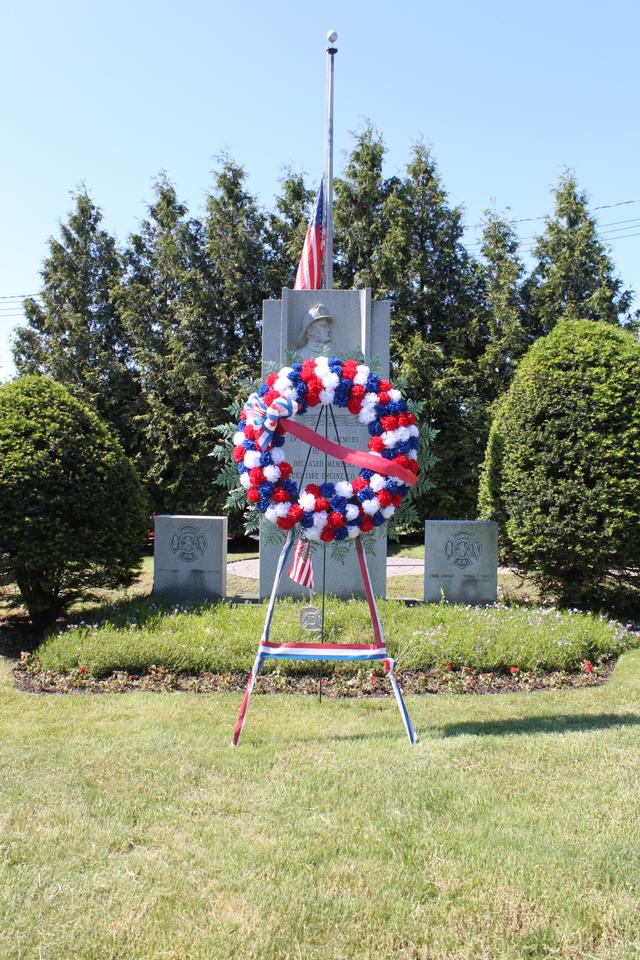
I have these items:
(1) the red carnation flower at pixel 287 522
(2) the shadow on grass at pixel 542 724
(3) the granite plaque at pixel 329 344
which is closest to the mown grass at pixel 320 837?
(2) the shadow on grass at pixel 542 724

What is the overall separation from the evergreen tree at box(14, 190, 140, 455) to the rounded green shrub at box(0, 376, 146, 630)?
35.9 feet

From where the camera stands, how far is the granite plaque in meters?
8.16

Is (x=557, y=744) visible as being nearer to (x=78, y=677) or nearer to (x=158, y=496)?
(x=78, y=677)

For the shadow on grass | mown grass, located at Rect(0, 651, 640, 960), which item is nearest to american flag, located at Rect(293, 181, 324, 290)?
mown grass, located at Rect(0, 651, 640, 960)

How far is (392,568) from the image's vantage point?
12180 mm

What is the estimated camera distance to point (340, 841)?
294cm

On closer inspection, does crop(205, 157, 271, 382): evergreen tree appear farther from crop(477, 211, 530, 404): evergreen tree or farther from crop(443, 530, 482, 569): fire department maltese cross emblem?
crop(443, 530, 482, 569): fire department maltese cross emblem

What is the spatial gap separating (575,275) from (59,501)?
44.4 ft

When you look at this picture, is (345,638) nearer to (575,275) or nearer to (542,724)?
(542,724)

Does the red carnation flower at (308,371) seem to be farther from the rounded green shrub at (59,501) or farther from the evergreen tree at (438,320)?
the evergreen tree at (438,320)

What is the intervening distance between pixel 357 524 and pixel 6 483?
380 cm

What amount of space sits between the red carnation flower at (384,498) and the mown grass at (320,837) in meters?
1.43

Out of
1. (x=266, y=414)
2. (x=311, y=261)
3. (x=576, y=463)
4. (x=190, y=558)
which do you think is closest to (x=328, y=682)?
(x=266, y=414)

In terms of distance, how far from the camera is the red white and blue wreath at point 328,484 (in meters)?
4.55
